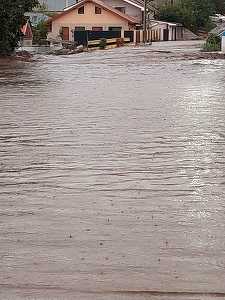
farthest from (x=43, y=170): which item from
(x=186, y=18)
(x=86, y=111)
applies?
(x=186, y=18)

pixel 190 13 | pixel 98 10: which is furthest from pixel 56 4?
pixel 98 10

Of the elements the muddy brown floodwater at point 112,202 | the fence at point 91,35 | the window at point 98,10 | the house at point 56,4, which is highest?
the house at point 56,4

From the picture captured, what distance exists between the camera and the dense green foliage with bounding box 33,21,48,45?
6557cm

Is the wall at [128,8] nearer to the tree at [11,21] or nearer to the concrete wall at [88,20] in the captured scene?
the concrete wall at [88,20]

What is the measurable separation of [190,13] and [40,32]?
83.5ft

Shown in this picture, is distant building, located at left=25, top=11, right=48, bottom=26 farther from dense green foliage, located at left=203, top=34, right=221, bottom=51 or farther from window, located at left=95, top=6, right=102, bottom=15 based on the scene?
dense green foliage, located at left=203, top=34, right=221, bottom=51

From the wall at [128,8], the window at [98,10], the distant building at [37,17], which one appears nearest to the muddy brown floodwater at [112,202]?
the window at [98,10]

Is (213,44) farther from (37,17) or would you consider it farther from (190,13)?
(190,13)

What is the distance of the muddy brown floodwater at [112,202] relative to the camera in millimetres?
4531

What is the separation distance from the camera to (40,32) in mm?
67875

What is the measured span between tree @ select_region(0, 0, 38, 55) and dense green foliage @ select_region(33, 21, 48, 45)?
1088 inches

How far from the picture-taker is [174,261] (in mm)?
4840

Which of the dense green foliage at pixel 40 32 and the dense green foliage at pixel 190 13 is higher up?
the dense green foliage at pixel 190 13

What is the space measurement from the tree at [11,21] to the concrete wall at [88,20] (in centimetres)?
3358
